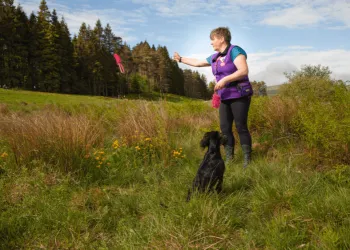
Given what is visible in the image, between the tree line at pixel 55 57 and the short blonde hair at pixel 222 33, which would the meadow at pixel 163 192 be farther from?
the tree line at pixel 55 57

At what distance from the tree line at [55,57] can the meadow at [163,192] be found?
952 inches

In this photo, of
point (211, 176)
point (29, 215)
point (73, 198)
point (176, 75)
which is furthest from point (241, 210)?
point (176, 75)

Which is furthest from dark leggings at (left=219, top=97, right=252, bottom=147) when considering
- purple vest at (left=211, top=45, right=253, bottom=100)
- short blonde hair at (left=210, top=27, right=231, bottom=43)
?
short blonde hair at (left=210, top=27, right=231, bottom=43)

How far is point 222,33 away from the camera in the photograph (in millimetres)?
3381

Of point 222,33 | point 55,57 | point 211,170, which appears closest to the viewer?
point 211,170

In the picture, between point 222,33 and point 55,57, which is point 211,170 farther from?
point 55,57

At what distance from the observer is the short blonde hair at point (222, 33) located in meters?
3.38

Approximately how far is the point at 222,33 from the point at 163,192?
7.18 ft

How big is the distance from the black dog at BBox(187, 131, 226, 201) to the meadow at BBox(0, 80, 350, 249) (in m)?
0.12

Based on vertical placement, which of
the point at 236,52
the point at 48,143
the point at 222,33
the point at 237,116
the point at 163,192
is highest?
the point at 222,33

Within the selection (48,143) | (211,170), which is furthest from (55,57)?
(211,170)

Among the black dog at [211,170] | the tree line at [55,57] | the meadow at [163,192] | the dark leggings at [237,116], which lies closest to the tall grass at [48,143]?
the meadow at [163,192]

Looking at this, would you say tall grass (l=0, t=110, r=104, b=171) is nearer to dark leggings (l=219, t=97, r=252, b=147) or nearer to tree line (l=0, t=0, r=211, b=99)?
dark leggings (l=219, t=97, r=252, b=147)

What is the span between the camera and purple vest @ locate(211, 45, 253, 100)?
3375 mm
